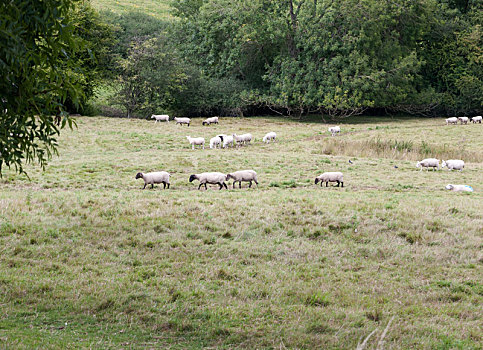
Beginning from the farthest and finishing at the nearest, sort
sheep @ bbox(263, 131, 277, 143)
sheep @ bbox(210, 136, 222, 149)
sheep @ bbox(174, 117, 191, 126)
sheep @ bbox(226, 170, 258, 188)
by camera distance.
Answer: sheep @ bbox(174, 117, 191, 126)
sheep @ bbox(263, 131, 277, 143)
sheep @ bbox(210, 136, 222, 149)
sheep @ bbox(226, 170, 258, 188)

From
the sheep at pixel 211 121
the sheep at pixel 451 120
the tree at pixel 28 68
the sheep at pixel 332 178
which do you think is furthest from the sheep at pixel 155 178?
the sheep at pixel 451 120

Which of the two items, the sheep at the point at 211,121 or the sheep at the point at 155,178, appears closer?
the sheep at the point at 155,178

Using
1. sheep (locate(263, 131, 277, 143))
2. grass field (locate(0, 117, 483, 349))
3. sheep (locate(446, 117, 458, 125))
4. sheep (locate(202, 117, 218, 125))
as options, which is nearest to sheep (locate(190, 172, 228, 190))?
grass field (locate(0, 117, 483, 349))

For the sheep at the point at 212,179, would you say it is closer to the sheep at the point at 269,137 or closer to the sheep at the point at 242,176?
the sheep at the point at 242,176

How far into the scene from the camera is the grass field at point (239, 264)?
24.6 feet

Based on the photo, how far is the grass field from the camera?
751 cm

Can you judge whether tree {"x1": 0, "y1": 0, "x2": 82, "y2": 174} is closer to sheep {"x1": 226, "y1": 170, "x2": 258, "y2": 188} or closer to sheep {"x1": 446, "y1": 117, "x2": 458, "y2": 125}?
sheep {"x1": 226, "y1": 170, "x2": 258, "y2": 188}

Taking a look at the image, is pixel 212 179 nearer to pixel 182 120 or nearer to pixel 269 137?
pixel 269 137

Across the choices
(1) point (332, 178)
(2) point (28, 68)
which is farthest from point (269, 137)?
(2) point (28, 68)

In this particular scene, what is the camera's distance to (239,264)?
432 inches

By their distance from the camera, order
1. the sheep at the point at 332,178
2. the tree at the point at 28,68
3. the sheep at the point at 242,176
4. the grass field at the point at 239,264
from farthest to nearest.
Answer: the sheep at the point at 332,178 < the sheep at the point at 242,176 < the grass field at the point at 239,264 < the tree at the point at 28,68

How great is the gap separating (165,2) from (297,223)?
9765cm

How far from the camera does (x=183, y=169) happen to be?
1010 inches

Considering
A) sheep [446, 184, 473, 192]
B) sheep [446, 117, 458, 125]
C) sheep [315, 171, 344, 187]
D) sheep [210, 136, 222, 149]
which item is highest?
sheep [446, 117, 458, 125]
